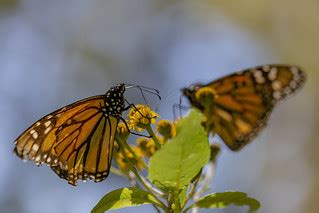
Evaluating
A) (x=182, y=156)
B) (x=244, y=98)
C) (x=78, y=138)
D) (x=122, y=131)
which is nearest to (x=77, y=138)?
(x=78, y=138)

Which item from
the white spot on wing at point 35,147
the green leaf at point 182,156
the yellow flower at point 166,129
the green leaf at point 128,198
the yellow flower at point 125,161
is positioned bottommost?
the green leaf at point 128,198

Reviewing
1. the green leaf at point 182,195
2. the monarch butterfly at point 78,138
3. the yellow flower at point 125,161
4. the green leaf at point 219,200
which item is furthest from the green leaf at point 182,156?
the monarch butterfly at point 78,138

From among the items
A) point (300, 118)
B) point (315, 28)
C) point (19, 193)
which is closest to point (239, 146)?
point (19, 193)

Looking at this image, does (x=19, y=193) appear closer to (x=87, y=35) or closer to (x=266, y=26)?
(x=87, y=35)

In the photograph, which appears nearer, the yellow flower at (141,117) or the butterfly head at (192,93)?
the yellow flower at (141,117)

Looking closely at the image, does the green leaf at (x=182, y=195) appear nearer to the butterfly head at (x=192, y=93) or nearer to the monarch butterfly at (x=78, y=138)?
the monarch butterfly at (x=78, y=138)

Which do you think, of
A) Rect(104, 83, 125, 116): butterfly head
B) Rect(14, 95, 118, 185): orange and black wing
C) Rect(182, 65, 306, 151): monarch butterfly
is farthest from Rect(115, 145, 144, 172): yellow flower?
Rect(182, 65, 306, 151): monarch butterfly
